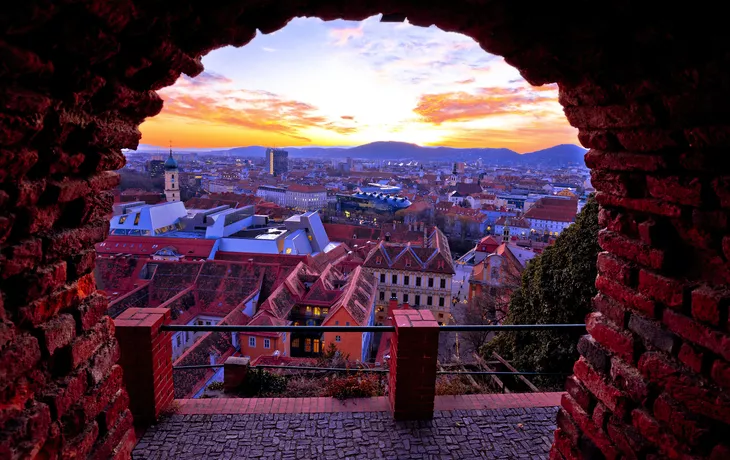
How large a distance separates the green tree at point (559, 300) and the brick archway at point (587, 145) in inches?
216

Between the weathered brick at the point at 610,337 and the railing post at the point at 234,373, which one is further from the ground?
the weathered brick at the point at 610,337

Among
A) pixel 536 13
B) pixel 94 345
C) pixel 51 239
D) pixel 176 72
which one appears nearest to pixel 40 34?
pixel 176 72

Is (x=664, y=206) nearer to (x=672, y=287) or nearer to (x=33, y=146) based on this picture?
(x=672, y=287)

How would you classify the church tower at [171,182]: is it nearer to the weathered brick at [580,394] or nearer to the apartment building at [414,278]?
the apartment building at [414,278]

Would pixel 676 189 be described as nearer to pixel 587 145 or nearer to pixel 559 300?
pixel 587 145

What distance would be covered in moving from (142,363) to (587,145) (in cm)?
395

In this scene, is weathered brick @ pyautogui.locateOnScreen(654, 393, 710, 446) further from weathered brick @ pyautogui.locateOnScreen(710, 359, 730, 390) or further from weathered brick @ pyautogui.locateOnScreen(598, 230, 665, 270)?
weathered brick @ pyautogui.locateOnScreen(598, 230, 665, 270)

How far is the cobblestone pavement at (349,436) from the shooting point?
3.62 metres

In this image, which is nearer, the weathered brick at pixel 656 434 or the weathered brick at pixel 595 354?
the weathered brick at pixel 656 434

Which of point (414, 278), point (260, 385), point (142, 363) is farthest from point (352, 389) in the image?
point (414, 278)

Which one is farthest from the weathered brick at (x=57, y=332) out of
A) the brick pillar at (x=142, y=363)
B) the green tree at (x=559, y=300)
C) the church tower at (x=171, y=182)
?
the church tower at (x=171, y=182)

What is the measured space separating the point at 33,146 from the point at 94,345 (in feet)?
3.31

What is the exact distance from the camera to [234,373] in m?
4.87

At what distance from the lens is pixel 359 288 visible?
19656 millimetres
